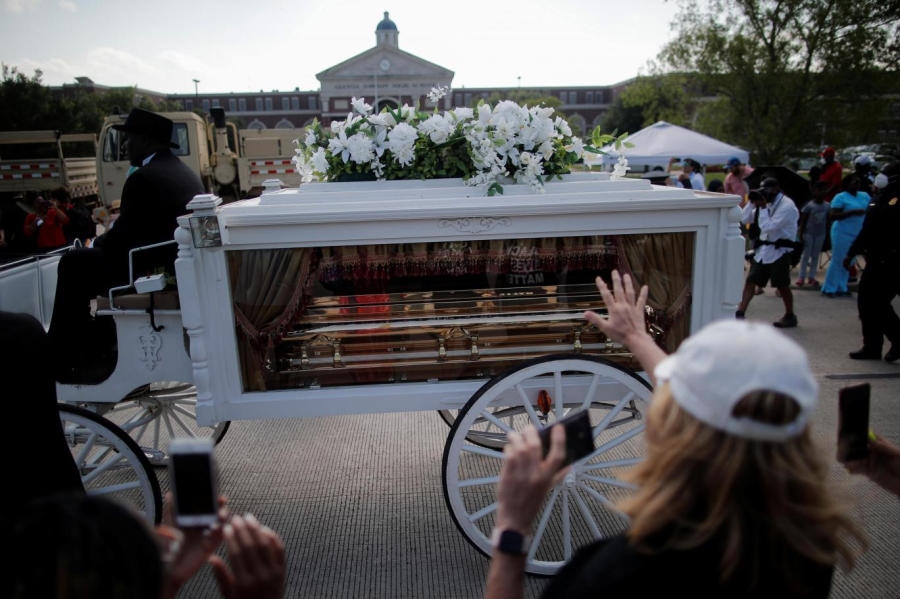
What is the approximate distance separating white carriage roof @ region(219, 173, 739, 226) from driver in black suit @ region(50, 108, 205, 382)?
590mm

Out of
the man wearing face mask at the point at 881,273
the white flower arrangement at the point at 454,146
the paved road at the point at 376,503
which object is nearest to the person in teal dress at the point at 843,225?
the man wearing face mask at the point at 881,273

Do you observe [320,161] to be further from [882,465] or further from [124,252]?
[882,465]

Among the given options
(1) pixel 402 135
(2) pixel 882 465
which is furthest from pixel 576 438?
(1) pixel 402 135

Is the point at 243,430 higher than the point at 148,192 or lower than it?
lower

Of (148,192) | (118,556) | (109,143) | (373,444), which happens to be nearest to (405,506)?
(373,444)

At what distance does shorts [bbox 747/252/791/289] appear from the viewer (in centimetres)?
681

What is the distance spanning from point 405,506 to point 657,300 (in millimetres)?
1798

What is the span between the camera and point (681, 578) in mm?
1097

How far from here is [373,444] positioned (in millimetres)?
4348

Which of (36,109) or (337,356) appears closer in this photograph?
(337,356)

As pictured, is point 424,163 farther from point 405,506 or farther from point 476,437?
point 405,506

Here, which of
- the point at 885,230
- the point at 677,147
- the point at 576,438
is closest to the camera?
the point at 576,438

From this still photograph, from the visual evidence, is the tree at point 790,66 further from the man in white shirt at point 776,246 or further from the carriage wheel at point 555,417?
the carriage wheel at point 555,417

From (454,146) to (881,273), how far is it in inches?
180
